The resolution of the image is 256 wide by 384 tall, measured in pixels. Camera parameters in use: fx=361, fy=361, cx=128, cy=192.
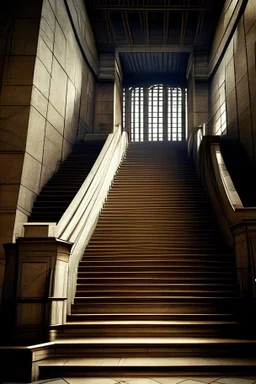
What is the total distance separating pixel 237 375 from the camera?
3.85 meters

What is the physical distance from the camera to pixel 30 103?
8406mm

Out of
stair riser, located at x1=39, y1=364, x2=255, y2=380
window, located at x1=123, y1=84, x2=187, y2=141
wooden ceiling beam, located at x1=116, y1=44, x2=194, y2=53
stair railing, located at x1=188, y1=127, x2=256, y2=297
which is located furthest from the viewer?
window, located at x1=123, y1=84, x2=187, y2=141

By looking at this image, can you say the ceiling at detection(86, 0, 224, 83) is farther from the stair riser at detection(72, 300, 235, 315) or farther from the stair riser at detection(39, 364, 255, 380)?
Result: the stair riser at detection(39, 364, 255, 380)

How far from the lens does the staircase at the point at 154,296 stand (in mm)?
4207

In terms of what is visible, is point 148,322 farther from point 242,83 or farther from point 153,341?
point 242,83

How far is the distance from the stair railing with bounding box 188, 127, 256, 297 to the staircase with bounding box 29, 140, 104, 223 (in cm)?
336

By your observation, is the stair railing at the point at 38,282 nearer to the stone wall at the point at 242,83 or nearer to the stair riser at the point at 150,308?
the stair riser at the point at 150,308

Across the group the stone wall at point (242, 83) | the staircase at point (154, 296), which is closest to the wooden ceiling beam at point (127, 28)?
the stone wall at point (242, 83)

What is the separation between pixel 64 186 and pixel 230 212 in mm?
4718

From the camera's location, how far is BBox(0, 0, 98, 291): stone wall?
796 centimetres

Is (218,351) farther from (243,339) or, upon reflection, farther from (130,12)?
(130,12)

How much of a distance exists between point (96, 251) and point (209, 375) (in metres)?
3.50

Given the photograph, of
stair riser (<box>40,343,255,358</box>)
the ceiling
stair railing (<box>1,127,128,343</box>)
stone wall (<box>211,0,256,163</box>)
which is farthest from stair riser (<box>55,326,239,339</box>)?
the ceiling

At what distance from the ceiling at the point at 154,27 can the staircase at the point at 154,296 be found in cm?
773
